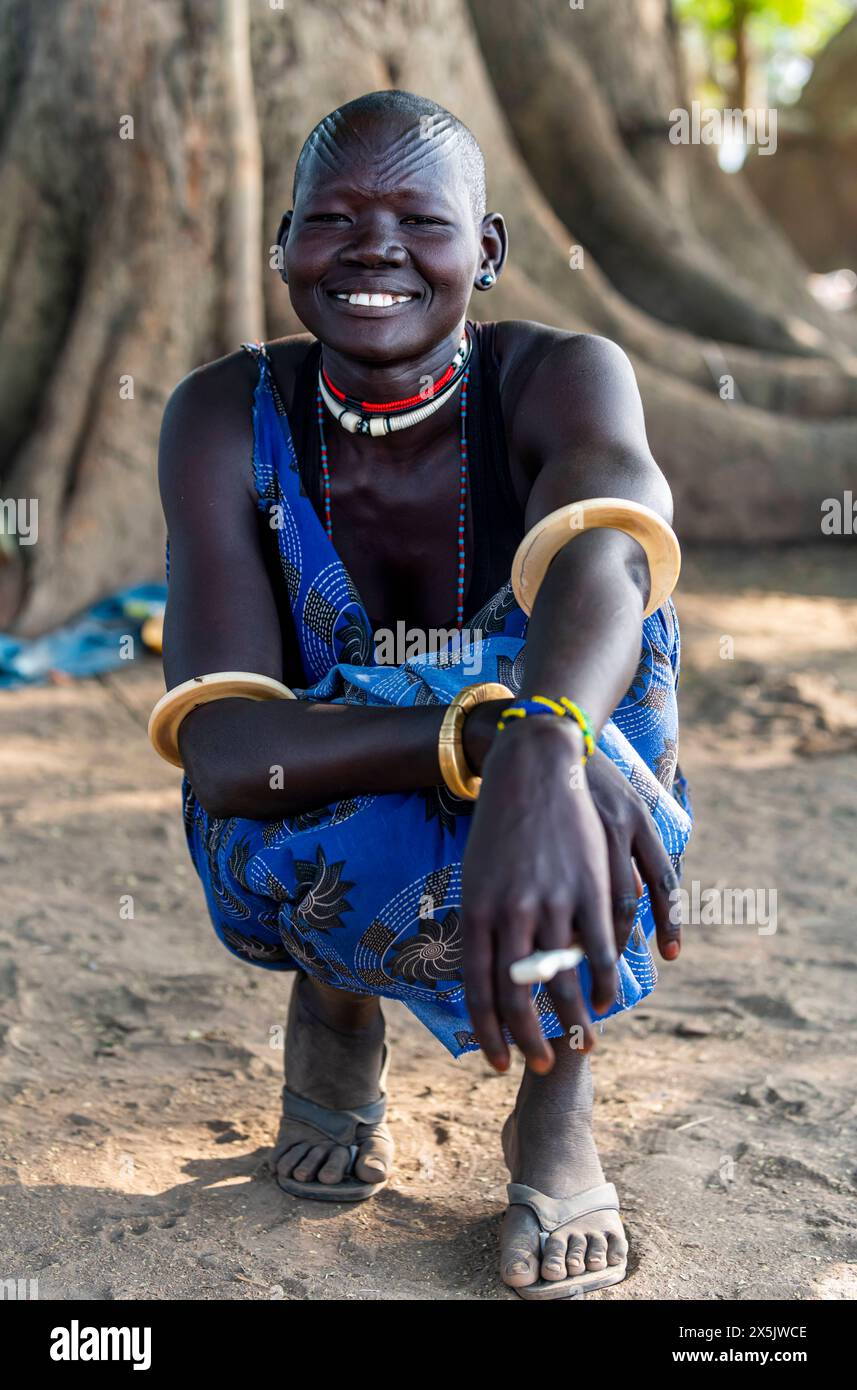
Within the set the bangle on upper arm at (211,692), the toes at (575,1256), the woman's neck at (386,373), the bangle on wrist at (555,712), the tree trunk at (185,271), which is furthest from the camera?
the tree trunk at (185,271)

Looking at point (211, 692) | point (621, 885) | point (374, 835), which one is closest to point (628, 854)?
point (621, 885)

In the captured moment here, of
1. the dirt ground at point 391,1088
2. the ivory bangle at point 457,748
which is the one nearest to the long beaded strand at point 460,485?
the ivory bangle at point 457,748

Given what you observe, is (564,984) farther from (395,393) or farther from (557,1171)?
(395,393)

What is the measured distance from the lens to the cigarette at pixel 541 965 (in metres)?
1.61

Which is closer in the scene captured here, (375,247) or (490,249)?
(375,247)

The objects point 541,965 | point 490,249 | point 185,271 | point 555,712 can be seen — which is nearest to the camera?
point 541,965

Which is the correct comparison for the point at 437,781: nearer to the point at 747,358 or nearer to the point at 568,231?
the point at 747,358

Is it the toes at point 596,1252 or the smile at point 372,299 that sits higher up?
the smile at point 372,299

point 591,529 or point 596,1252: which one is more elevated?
point 591,529

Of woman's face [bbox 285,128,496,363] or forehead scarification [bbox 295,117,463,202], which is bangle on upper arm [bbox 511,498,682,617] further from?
forehead scarification [bbox 295,117,463,202]

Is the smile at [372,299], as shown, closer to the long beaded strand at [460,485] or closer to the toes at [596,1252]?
the long beaded strand at [460,485]

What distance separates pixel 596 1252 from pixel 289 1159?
A: 0.52 m

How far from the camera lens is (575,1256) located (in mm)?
1979

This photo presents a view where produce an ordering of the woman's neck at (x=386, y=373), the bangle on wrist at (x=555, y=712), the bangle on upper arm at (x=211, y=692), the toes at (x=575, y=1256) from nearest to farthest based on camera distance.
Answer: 1. the bangle on wrist at (x=555, y=712)
2. the toes at (x=575, y=1256)
3. the bangle on upper arm at (x=211, y=692)
4. the woman's neck at (x=386, y=373)
